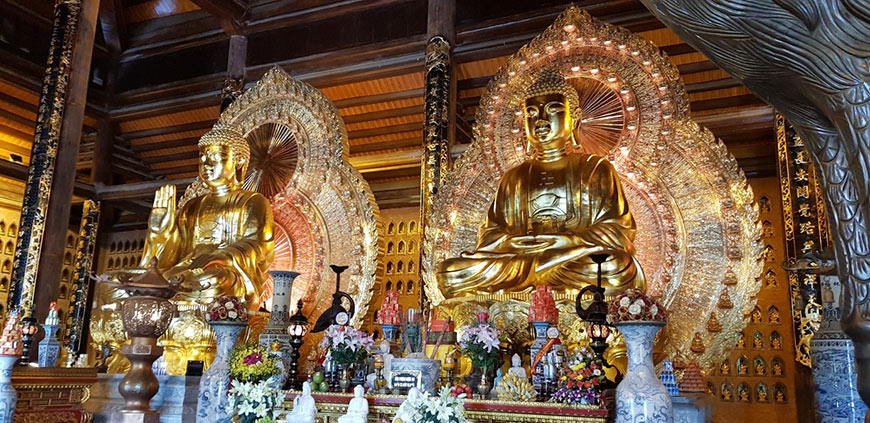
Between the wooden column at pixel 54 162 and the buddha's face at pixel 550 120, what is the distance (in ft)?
15.4

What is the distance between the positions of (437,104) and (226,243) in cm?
249

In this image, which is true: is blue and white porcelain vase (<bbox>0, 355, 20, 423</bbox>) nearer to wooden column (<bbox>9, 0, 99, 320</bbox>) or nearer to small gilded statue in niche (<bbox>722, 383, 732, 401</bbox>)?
wooden column (<bbox>9, 0, 99, 320</bbox>)

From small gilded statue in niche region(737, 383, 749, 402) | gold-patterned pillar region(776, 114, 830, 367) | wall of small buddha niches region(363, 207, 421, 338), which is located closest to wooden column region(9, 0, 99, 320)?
wall of small buddha niches region(363, 207, 421, 338)

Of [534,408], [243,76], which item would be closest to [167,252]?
[243,76]

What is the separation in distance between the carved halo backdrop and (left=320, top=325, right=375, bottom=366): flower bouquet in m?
2.07

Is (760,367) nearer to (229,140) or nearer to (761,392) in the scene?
(761,392)

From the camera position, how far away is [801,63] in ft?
3.99

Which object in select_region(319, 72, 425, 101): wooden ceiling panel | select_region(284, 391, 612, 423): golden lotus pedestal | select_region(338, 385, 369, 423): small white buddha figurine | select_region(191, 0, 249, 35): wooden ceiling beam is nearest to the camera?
select_region(338, 385, 369, 423): small white buddha figurine

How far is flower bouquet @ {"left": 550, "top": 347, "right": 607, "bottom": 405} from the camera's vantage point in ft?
11.2

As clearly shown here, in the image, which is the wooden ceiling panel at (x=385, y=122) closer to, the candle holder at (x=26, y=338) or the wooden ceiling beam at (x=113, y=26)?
the wooden ceiling beam at (x=113, y=26)

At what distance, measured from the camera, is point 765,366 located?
24.5 feet

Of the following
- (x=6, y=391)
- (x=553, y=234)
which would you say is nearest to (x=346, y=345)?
(x=553, y=234)

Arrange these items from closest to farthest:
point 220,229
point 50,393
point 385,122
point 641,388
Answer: point 641,388
point 50,393
point 220,229
point 385,122

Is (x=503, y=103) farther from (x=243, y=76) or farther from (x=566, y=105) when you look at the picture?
(x=243, y=76)
